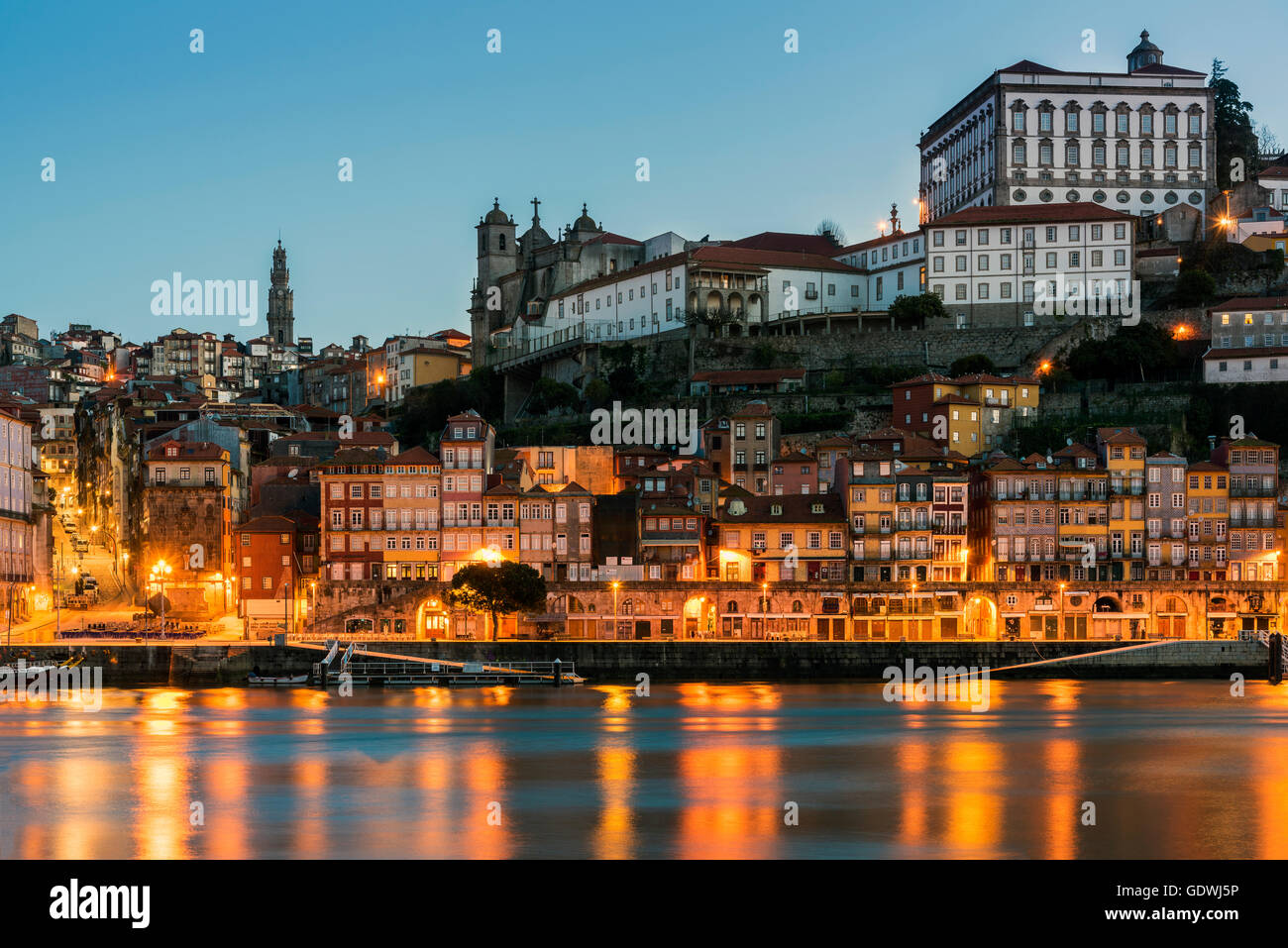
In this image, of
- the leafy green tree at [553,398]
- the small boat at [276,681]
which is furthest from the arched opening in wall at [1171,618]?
the leafy green tree at [553,398]

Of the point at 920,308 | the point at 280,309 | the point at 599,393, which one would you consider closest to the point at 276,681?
the point at 599,393

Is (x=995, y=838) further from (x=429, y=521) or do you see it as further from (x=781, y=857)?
(x=429, y=521)

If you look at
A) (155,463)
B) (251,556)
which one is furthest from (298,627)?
(155,463)

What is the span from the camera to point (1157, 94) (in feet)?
348

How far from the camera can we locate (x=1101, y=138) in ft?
346

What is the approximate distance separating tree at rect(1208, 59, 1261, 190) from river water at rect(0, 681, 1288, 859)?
205 ft

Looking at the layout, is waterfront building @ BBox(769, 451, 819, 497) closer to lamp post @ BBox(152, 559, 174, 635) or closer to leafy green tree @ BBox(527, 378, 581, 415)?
leafy green tree @ BBox(527, 378, 581, 415)

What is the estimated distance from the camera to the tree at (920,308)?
93188mm

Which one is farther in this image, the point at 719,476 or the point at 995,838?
the point at 719,476

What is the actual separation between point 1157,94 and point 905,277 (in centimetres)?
2108

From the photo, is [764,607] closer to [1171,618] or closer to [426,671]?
[426,671]

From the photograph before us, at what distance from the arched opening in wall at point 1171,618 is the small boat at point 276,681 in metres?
33.5

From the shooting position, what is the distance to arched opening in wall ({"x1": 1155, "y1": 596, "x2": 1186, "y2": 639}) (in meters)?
69.8

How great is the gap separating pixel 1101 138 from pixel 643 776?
2987 inches
